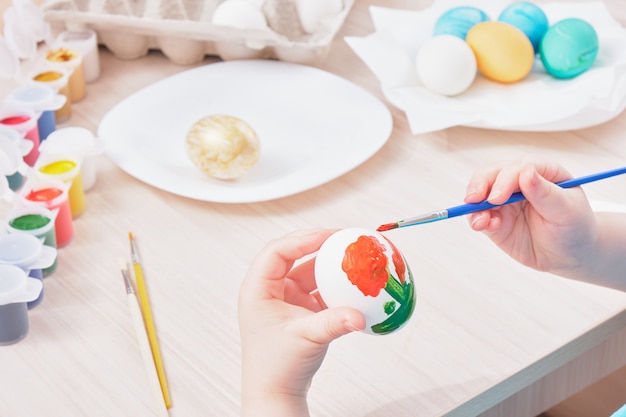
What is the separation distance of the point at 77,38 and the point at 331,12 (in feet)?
1.16

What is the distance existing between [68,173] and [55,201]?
51mm

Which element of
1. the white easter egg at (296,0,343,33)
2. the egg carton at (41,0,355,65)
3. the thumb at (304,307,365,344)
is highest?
the thumb at (304,307,365,344)

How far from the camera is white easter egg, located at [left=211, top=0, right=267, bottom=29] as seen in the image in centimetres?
121

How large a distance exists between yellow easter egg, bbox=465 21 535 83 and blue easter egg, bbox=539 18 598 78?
0.08 feet

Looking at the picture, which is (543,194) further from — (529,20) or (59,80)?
(59,80)

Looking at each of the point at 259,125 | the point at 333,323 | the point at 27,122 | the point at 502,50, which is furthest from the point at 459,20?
the point at 333,323

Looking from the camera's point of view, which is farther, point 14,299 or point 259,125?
point 259,125

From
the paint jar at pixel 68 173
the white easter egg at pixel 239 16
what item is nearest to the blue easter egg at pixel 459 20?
the white easter egg at pixel 239 16

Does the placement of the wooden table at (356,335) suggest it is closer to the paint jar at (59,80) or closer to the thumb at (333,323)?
the paint jar at (59,80)

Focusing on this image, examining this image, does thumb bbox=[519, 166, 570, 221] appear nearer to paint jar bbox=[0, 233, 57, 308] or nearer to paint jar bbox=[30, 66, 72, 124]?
paint jar bbox=[0, 233, 57, 308]

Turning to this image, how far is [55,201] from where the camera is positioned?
92 cm

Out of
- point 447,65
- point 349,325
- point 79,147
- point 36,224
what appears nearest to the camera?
point 349,325

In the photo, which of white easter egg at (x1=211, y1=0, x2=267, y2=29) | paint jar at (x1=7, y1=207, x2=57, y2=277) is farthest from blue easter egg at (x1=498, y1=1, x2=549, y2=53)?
paint jar at (x1=7, y1=207, x2=57, y2=277)

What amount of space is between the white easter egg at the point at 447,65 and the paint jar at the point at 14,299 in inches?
22.5
